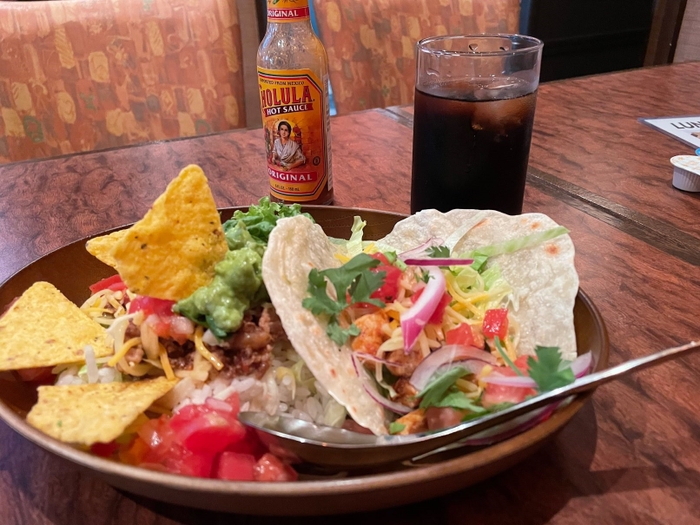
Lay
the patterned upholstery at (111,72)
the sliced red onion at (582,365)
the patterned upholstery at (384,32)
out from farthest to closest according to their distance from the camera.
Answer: the patterned upholstery at (384,32) < the patterned upholstery at (111,72) < the sliced red onion at (582,365)

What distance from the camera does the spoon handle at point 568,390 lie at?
2.42 ft

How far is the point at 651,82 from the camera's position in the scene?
2949 millimetres

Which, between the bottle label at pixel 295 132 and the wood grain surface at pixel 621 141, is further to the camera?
the wood grain surface at pixel 621 141

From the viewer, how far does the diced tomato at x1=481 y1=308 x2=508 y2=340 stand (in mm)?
1053

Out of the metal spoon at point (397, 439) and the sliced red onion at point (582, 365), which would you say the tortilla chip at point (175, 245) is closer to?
the metal spoon at point (397, 439)

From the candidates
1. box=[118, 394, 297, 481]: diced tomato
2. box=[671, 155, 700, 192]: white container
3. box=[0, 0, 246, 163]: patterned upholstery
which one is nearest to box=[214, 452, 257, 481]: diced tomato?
box=[118, 394, 297, 481]: diced tomato

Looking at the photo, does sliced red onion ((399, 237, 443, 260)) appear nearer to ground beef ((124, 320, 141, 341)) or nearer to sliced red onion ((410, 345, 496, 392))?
sliced red onion ((410, 345, 496, 392))

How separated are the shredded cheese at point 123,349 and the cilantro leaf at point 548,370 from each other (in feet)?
2.08

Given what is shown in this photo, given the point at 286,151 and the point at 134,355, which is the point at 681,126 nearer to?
the point at 286,151

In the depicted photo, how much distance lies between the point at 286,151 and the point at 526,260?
72 centimetres

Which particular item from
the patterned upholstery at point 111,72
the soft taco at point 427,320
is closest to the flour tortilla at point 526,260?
the soft taco at point 427,320

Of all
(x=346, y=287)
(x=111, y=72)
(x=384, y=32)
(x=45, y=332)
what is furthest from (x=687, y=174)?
(x=111, y=72)

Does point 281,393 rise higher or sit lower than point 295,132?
lower

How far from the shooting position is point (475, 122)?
138cm
